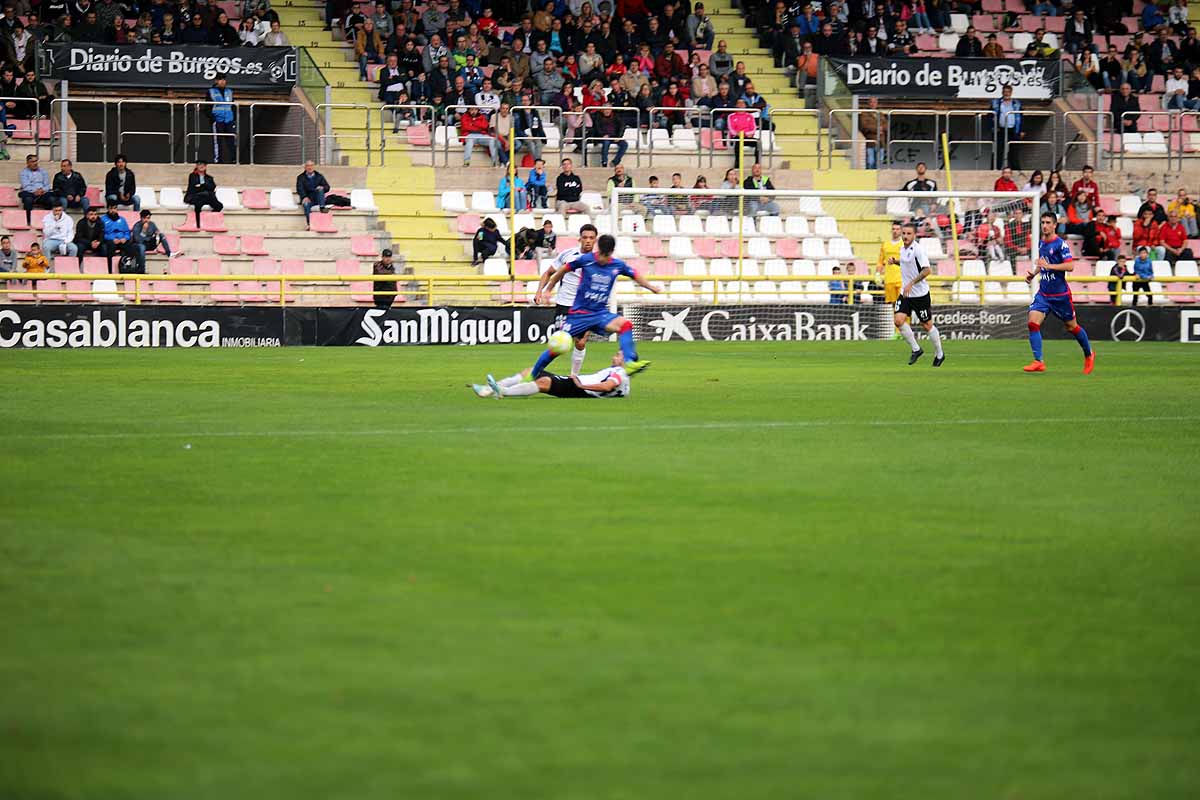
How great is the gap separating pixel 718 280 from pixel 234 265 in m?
9.10

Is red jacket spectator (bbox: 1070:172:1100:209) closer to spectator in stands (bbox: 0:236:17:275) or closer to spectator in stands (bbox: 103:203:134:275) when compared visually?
spectator in stands (bbox: 103:203:134:275)

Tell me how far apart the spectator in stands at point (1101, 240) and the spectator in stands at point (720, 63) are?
28.5ft

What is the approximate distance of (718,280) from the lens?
3309 centimetres

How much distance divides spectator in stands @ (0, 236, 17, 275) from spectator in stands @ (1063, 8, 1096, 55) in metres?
25.5

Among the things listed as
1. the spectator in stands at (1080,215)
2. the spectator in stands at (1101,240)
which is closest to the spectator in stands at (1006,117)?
the spectator in stands at (1080,215)

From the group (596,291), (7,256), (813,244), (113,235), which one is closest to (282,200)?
(113,235)

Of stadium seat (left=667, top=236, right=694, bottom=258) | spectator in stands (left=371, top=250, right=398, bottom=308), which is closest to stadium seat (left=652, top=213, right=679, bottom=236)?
stadium seat (left=667, top=236, right=694, bottom=258)

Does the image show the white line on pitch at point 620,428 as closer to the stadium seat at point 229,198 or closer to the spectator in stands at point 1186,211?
the stadium seat at point 229,198

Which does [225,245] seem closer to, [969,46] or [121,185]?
[121,185]

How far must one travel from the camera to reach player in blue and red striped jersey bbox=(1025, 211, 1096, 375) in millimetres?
22281

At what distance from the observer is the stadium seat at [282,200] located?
34.0 m

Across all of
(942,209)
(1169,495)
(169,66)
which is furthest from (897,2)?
(1169,495)

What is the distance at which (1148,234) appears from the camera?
37281mm

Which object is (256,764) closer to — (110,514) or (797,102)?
(110,514)
